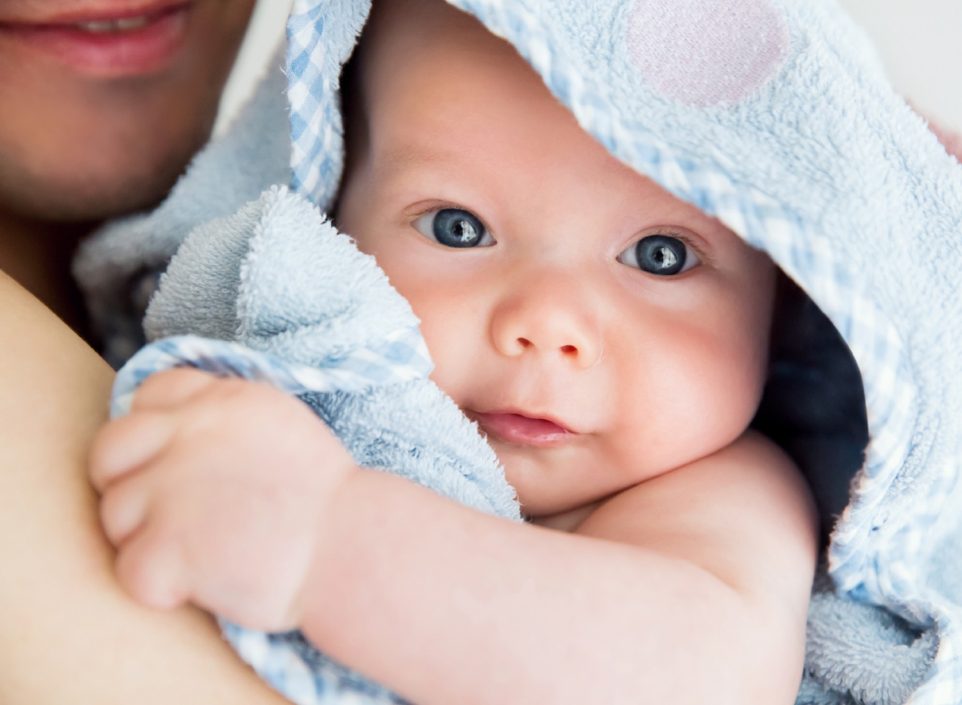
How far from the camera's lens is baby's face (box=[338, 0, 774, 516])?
90cm

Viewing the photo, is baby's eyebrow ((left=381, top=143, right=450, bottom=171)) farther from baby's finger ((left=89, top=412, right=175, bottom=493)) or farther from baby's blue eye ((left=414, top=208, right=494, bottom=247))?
baby's finger ((left=89, top=412, right=175, bottom=493))

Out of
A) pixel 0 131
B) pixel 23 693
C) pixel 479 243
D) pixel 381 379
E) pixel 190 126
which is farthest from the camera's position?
pixel 190 126

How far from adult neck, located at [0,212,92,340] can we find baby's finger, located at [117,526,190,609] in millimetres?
656

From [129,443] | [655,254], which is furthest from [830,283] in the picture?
[129,443]

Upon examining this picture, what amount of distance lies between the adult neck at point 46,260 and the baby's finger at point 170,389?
1.96 feet

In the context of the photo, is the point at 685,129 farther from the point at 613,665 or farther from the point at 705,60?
the point at 613,665

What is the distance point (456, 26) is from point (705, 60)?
0.24 metres

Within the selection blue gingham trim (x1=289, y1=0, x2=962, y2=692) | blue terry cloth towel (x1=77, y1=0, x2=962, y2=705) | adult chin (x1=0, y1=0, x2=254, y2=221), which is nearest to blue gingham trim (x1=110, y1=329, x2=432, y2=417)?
blue terry cloth towel (x1=77, y1=0, x2=962, y2=705)

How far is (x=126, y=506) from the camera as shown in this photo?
66 cm

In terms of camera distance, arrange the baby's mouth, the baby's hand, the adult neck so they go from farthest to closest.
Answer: the adult neck
the baby's mouth
the baby's hand

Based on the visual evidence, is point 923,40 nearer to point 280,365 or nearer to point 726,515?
point 726,515

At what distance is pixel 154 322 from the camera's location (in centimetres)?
101

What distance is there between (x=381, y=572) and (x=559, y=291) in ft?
1.07

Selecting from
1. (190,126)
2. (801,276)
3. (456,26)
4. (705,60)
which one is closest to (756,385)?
(801,276)
